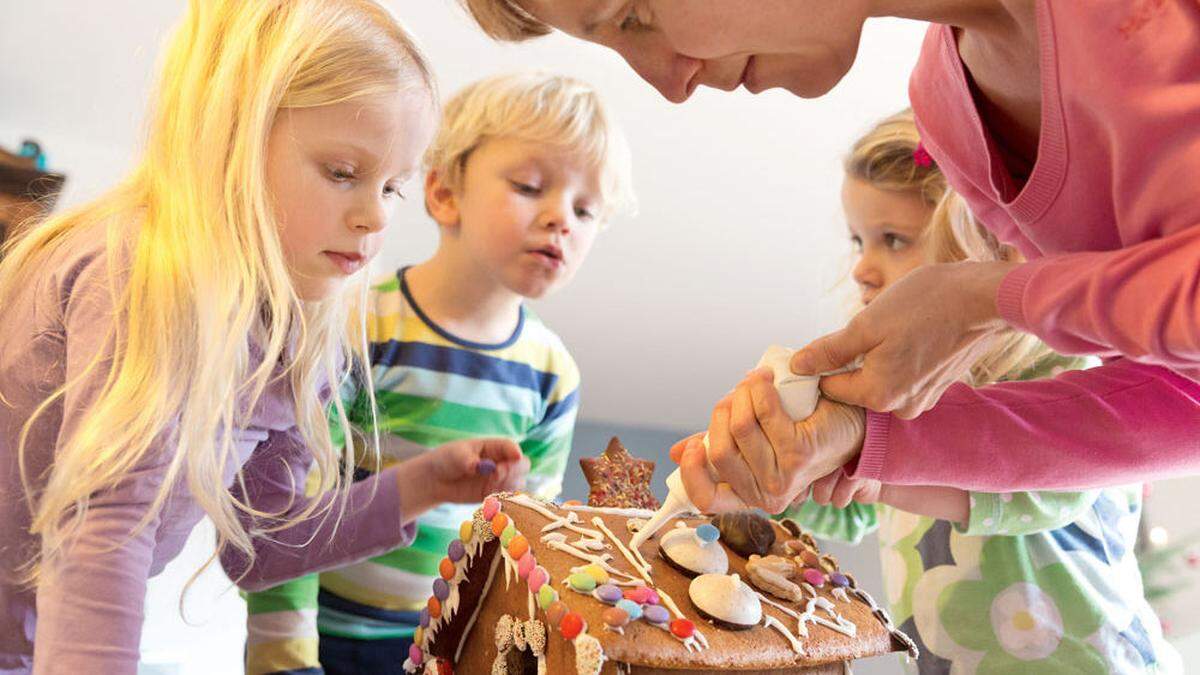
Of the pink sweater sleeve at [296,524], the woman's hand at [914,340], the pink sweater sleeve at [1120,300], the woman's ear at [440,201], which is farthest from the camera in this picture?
the woman's ear at [440,201]

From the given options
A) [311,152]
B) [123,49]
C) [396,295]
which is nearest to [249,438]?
[311,152]

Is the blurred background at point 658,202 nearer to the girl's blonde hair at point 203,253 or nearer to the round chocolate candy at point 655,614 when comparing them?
the girl's blonde hair at point 203,253

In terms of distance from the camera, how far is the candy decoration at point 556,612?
30.0 inches

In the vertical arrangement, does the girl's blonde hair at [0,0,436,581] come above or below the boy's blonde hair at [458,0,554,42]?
below

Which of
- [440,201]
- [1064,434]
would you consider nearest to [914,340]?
[1064,434]

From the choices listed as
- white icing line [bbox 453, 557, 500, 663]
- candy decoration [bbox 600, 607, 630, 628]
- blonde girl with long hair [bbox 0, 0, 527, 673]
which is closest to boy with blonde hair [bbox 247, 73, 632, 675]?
blonde girl with long hair [bbox 0, 0, 527, 673]

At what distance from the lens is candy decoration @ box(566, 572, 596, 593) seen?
0.78 metres

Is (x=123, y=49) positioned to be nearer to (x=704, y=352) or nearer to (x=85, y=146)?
(x=85, y=146)

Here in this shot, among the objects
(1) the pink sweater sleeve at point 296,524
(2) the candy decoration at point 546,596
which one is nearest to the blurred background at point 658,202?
(1) the pink sweater sleeve at point 296,524

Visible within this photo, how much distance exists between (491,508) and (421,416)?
0.50 metres

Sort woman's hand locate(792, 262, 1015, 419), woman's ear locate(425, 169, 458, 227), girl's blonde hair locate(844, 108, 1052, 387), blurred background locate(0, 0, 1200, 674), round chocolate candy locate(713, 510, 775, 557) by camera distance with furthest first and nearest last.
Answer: blurred background locate(0, 0, 1200, 674)
woman's ear locate(425, 169, 458, 227)
girl's blonde hair locate(844, 108, 1052, 387)
round chocolate candy locate(713, 510, 775, 557)
woman's hand locate(792, 262, 1015, 419)

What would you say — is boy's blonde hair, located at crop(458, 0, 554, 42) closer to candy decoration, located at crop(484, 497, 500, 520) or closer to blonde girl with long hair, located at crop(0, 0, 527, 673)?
blonde girl with long hair, located at crop(0, 0, 527, 673)

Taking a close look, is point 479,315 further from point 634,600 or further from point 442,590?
point 634,600

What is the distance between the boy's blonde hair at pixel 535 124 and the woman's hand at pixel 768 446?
714mm
